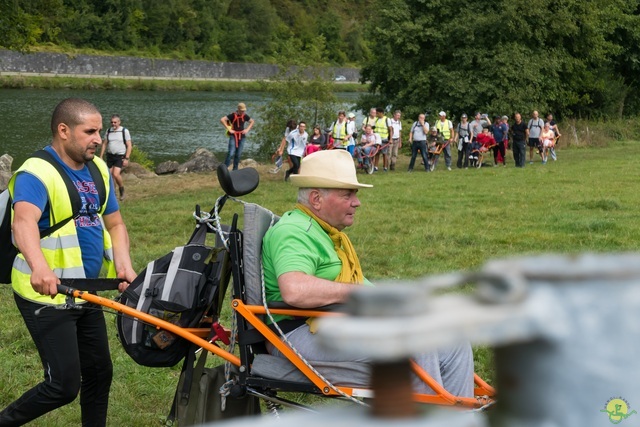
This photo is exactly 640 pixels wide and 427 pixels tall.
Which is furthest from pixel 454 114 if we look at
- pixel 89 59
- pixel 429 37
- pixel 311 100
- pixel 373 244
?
pixel 89 59

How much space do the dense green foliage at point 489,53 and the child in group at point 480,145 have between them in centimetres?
1018

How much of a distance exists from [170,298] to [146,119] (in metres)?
50.8

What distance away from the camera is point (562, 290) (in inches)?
42.3

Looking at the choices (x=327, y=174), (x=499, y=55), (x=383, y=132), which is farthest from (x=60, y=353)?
(x=499, y=55)

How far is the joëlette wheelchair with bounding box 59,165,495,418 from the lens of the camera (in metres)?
4.12

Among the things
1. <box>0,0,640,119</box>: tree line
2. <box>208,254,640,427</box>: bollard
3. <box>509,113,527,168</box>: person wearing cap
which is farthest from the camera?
<box>0,0,640,119</box>: tree line

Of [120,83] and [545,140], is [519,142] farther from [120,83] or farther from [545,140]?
[120,83]

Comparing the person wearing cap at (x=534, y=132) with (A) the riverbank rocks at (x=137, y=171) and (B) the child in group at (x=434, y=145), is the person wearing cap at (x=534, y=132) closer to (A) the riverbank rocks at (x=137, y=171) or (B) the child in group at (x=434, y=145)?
(B) the child in group at (x=434, y=145)

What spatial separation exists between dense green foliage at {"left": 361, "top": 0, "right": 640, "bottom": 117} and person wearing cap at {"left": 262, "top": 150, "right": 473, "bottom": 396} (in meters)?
34.9

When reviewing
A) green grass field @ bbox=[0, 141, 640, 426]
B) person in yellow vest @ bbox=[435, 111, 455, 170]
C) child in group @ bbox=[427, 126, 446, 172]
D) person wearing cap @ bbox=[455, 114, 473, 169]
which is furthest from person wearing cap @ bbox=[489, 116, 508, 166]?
green grass field @ bbox=[0, 141, 640, 426]

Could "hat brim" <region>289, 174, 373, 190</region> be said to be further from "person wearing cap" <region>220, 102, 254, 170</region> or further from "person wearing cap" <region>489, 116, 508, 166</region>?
"person wearing cap" <region>489, 116, 508, 166</region>

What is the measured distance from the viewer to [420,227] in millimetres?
12742

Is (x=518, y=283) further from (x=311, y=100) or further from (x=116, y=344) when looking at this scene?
(x=311, y=100)

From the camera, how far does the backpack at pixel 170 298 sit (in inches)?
179
